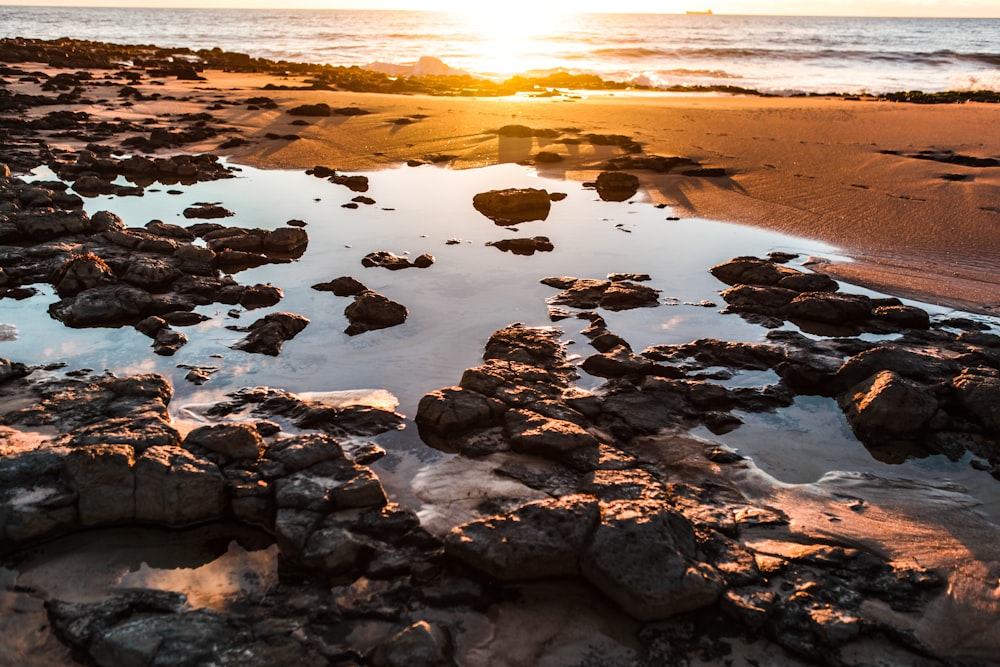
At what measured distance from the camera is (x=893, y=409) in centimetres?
428

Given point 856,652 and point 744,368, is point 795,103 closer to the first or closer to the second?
point 744,368

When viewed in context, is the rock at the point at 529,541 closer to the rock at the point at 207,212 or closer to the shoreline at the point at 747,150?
the shoreline at the point at 747,150

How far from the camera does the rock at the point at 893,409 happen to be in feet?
14.0

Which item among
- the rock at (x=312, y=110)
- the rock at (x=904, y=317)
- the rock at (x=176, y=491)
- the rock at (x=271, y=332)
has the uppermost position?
the rock at (x=312, y=110)

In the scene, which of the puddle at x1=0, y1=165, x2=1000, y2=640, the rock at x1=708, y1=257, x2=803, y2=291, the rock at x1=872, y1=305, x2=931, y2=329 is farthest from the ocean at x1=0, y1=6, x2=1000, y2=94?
the rock at x1=872, y1=305, x2=931, y2=329

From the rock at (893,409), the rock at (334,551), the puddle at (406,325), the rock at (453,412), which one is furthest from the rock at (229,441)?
the rock at (893,409)

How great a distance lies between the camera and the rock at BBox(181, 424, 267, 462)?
3768 mm

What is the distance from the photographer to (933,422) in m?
4.28

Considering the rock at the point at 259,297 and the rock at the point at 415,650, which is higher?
the rock at the point at 259,297

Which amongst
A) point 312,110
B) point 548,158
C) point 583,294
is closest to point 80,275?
point 583,294

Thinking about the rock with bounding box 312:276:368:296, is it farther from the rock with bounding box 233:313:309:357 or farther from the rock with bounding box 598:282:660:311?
the rock with bounding box 598:282:660:311

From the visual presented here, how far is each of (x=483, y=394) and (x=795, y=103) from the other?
17523 millimetres

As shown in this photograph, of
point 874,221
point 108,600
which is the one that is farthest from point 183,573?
point 874,221

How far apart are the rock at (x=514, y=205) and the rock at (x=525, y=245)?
0.94 metres
